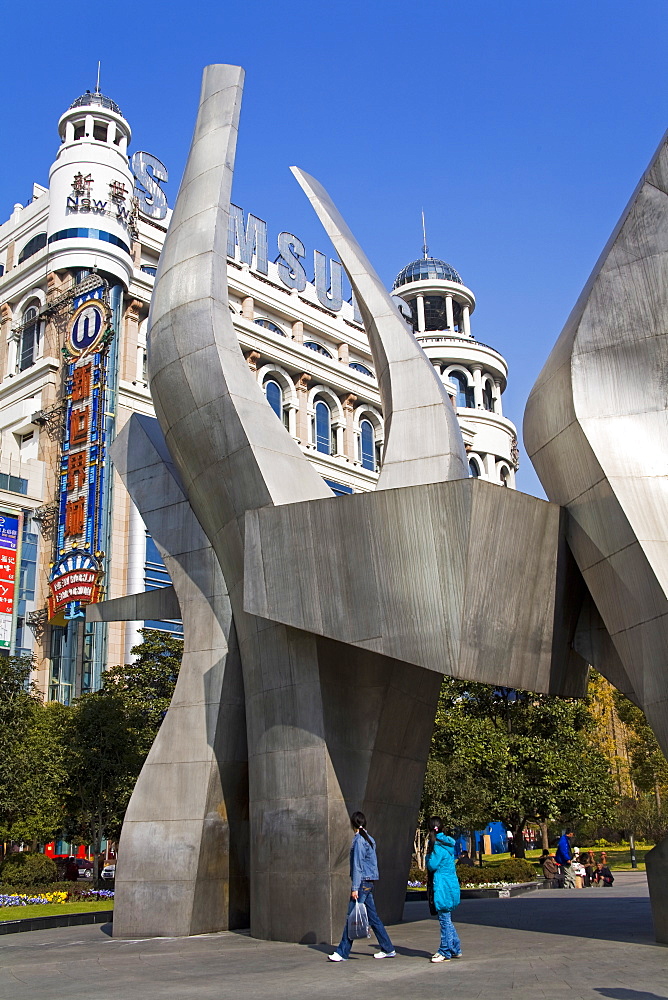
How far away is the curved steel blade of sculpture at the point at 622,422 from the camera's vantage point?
13.1 m

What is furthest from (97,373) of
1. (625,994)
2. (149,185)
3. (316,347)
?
(625,994)

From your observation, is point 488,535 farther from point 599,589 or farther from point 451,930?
point 451,930

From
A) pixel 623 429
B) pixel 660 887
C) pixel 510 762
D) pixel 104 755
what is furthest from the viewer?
pixel 510 762

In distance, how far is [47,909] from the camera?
23.0 meters

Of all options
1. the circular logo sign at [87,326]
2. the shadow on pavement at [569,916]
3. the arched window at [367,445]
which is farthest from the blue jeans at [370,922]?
the arched window at [367,445]

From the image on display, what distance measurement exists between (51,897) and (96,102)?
200 feet

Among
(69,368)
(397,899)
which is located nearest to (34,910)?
(397,899)

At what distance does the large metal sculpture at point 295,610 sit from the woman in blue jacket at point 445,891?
230 cm

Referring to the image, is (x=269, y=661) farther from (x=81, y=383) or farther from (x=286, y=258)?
(x=286, y=258)

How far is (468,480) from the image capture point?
43.8ft

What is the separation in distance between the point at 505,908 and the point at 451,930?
901cm

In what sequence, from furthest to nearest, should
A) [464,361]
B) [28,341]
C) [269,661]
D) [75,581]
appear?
[464,361] < [28,341] < [75,581] < [269,661]

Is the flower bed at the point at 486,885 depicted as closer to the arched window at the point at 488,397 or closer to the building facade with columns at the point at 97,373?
the building facade with columns at the point at 97,373

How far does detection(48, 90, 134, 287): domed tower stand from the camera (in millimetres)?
65312
